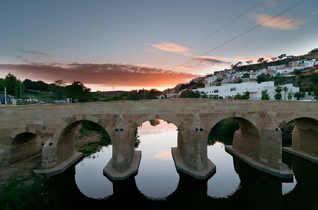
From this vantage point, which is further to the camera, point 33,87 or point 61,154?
point 33,87

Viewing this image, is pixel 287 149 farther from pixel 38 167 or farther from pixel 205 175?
pixel 38 167

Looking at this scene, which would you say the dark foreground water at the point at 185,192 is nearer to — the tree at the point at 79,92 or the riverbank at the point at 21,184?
the riverbank at the point at 21,184

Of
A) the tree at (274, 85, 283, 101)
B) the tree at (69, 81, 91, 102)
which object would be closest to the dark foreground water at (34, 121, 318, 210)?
the tree at (69, 81, 91, 102)

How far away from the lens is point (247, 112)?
13125 mm

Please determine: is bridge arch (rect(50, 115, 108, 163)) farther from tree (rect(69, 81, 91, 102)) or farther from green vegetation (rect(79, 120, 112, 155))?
tree (rect(69, 81, 91, 102))

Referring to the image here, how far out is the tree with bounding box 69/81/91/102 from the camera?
39.8 meters

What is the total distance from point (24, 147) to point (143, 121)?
10.1 m

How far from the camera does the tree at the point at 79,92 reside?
3984cm

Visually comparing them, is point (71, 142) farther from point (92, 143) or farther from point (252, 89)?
point (252, 89)

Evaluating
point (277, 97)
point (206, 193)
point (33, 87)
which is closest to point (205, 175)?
point (206, 193)

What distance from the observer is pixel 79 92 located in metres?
40.4

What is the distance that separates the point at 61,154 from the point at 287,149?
67.3 feet

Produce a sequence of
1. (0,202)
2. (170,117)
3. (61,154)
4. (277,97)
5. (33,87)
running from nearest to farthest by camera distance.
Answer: (0,202), (170,117), (61,154), (277,97), (33,87)

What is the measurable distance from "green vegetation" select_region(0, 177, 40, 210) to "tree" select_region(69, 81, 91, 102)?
3071 centimetres
